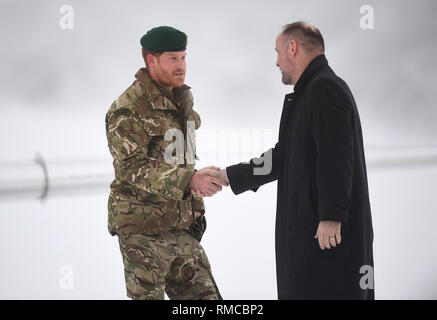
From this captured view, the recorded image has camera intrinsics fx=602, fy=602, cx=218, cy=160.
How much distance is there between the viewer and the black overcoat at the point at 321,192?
1.64 m

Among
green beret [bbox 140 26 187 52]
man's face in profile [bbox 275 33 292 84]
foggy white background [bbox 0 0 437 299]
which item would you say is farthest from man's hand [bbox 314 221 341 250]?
foggy white background [bbox 0 0 437 299]

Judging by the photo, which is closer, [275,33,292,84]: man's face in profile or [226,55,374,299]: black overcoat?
[226,55,374,299]: black overcoat

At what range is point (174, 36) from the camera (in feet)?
6.23

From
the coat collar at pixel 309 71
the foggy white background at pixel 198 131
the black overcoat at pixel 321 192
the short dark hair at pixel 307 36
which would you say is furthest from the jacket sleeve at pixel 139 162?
the foggy white background at pixel 198 131

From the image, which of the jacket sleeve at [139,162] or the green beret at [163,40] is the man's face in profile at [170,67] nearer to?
the green beret at [163,40]

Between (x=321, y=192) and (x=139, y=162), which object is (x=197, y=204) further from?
(x=321, y=192)

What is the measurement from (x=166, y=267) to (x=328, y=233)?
1.76 ft

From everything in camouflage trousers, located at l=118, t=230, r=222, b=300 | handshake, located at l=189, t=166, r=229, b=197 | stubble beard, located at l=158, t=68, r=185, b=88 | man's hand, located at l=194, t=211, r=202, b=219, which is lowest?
camouflage trousers, located at l=118, t=230, r=222, b=300

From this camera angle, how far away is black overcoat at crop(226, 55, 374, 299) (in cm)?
164

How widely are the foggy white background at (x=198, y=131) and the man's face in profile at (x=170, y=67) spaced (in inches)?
48.2

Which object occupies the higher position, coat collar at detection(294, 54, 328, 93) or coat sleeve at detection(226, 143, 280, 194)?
coat collar at detection(294, 54, 328, 93)

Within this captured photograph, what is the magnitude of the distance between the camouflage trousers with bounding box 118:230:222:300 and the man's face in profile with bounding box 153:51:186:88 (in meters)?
0.48

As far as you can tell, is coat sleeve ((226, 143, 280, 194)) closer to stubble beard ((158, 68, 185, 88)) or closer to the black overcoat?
the black overcoat
